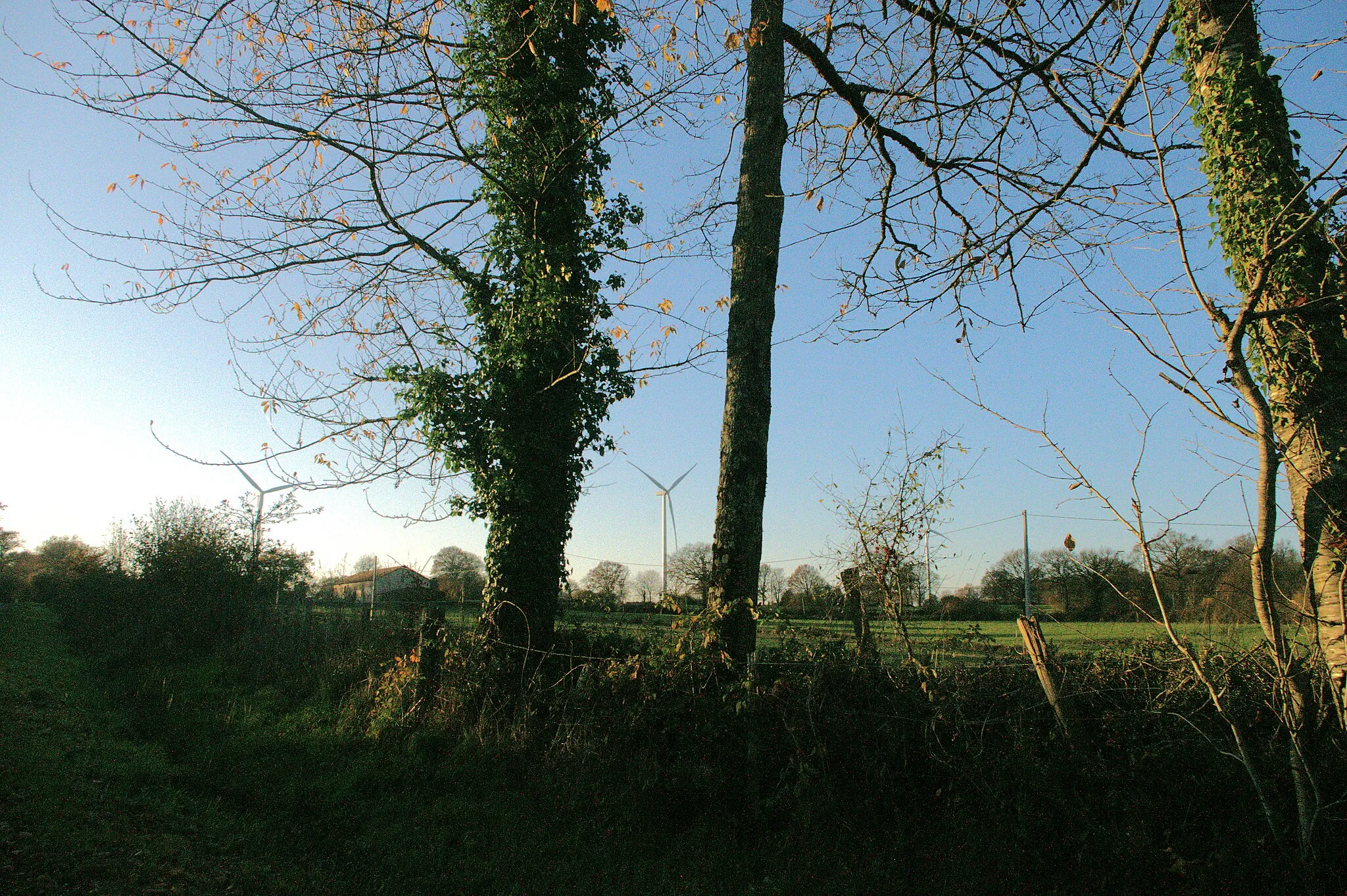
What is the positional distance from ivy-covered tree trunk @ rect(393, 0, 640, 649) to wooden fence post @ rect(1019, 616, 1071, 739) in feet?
19.5

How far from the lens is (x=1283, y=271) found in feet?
17.2

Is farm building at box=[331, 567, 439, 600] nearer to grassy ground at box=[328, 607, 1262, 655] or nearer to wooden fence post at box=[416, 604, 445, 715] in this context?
wooden fence post at box=[416, 604, 445, 715]

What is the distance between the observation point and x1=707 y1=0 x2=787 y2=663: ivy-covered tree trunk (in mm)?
6941

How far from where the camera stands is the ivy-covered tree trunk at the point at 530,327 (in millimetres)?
9586

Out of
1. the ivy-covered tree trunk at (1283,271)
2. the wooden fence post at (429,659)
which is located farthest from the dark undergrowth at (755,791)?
the ivy-covered tree trunk at (1283,271)

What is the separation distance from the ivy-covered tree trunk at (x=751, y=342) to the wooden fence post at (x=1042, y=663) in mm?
2452

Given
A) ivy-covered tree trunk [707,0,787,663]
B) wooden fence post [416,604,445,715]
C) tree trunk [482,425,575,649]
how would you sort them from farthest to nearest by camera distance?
1. tree trunk [482,425,575,649]
2. wooden fence post [416,604,445,715]
3. ivy-covered tree trunk [707,0,787,663]

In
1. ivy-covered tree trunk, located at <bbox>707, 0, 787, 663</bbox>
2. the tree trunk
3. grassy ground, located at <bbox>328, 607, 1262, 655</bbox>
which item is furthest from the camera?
the tree trunk

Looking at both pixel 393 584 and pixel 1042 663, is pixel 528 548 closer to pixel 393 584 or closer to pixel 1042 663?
pixel 1042 663

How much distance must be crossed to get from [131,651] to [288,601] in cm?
348

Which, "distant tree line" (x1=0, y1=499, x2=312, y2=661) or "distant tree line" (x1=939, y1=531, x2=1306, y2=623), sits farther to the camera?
"distant tree line" (x1=0, y1=499, x2=312, y2=661)

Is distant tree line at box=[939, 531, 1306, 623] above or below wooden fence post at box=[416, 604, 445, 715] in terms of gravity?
above

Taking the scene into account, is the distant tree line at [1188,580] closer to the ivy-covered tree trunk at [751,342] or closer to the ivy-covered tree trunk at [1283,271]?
the ivy-covered tree trunk at [1283,271]

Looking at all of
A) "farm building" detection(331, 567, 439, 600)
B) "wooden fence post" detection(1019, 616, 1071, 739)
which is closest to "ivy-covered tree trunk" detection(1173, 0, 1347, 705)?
"wooden fence post" detection(1019, 616, 1071, 739)
